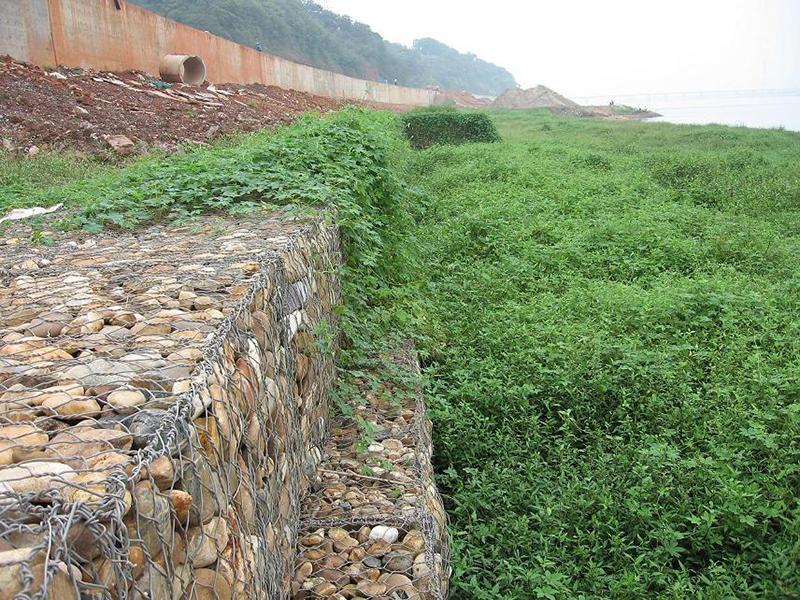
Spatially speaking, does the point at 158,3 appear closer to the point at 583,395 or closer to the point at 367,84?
the point at 367,84

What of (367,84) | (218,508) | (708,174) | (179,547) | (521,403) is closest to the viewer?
(179,547)

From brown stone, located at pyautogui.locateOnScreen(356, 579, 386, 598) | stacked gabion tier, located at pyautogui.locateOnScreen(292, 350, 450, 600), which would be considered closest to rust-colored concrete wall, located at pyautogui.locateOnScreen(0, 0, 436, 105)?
stacked gabion tier, located at pyautogui.locateOnScreen(292, 350, 450, 600)

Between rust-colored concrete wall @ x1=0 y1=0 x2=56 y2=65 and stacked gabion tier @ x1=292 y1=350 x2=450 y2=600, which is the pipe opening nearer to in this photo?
rust-colored concrete wall @ x1=0 y1=0 x2=56 y2=65

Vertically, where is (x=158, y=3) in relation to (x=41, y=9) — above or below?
above

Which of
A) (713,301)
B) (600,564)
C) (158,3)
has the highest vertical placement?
(158,3)

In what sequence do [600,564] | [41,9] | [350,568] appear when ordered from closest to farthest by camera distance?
1. [350,568]
2. [600,564]
3. [41,9]

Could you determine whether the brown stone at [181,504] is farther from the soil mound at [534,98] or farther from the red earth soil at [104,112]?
the soil mound at [534,98]

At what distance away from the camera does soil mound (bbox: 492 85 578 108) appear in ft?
135

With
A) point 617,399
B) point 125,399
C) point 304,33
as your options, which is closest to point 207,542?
point 125,399

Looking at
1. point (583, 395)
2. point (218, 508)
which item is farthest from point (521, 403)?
point (218, 508)

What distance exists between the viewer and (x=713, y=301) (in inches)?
185

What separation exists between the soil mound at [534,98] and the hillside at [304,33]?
14018 millimetres

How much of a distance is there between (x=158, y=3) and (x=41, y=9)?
102 ft

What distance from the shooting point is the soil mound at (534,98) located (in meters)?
41.2
